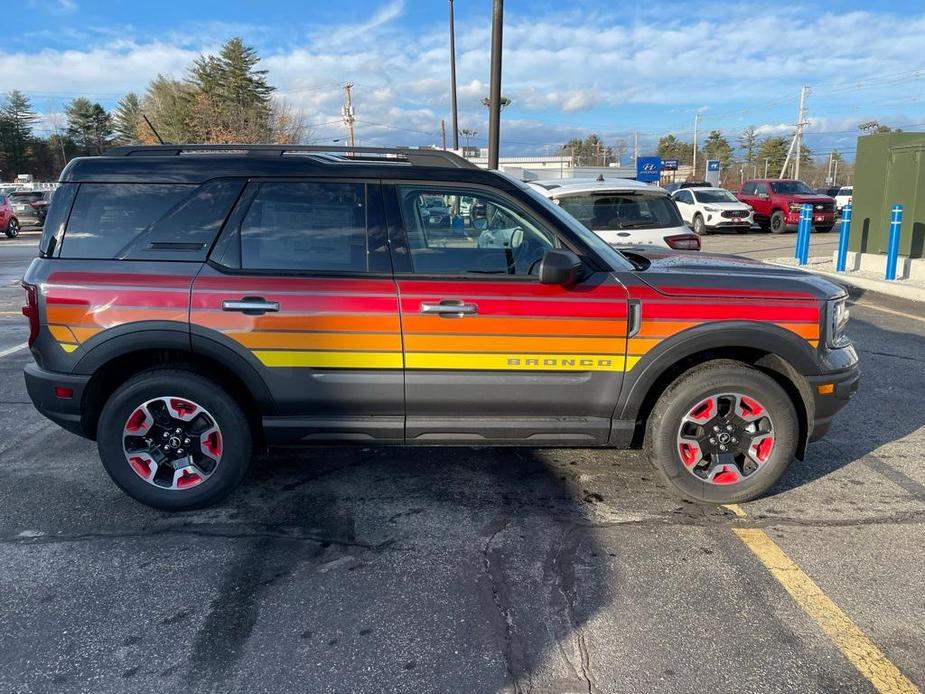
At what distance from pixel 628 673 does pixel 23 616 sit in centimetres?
249

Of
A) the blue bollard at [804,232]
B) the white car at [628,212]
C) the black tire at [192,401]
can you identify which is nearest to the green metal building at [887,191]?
the blue bollard at [804,232]

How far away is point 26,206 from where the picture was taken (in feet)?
91.5

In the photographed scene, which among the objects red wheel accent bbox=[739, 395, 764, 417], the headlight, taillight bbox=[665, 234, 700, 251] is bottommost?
red wheel accent bbox=[739, 395, 764, 417]

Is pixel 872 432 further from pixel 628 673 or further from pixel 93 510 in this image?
pixel 93 510

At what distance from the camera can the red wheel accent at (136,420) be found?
3.63 meters

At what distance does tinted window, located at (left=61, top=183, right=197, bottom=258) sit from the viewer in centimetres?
358

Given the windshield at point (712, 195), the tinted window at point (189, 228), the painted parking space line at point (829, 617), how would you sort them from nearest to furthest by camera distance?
the painted parking space line at point (829, 617) < the tinted window at point (189, 228) < the windshield at point (712, 195)

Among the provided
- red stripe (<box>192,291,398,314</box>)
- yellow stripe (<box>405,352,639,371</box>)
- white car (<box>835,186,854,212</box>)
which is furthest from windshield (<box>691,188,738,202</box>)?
red stripe (<box>192,291,398,314</box>)

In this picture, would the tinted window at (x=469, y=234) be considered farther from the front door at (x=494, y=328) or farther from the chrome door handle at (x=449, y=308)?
the chrome door handle at (x=449, y=308)

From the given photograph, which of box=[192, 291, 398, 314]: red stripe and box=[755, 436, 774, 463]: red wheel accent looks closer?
box=[192, 291, 398, 314]: red stripe

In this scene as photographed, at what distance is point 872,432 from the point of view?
16.1 feet

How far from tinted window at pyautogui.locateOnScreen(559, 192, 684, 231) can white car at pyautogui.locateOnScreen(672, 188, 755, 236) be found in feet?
50.0

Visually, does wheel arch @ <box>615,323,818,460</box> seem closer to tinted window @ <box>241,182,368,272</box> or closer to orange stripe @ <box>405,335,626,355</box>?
orange stripe @ <box>405,335,626,355</box>

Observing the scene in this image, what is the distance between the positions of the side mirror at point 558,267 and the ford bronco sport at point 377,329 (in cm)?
3
